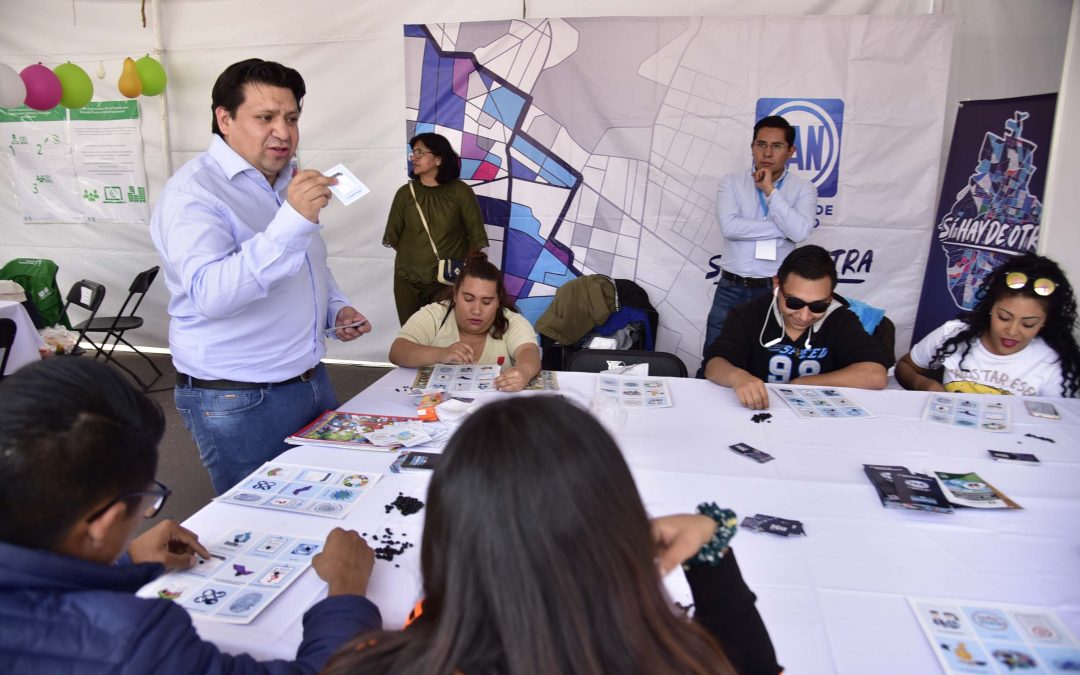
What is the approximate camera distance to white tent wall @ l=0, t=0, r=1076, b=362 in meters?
3.94

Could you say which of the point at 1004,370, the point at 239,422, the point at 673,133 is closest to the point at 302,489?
the point at 239,422

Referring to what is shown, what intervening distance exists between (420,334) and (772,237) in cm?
198

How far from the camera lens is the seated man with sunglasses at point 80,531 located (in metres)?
0.73

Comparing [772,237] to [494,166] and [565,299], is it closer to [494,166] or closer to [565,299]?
[565,299]

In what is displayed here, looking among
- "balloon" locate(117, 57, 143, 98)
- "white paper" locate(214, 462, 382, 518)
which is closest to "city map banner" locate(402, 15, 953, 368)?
"balloon" locate(117, 57, 143, 98)

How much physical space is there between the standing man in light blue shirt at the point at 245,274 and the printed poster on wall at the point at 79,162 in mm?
4045

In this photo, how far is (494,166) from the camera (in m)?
4.40

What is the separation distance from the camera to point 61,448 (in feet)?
2.52

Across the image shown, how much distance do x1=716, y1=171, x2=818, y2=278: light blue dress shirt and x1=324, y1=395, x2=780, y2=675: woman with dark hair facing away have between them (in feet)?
10.0

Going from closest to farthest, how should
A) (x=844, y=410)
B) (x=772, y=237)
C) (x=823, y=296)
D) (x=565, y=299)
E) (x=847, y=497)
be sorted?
(x=847, y=497) < (x=844, y=410) < (x=823, y=296) < (x=772, y=237) < (x=565, y=299)

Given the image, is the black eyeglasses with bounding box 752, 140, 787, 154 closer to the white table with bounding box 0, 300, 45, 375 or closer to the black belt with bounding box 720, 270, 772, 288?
the black belt with bounding box 720, 270, 772, 288

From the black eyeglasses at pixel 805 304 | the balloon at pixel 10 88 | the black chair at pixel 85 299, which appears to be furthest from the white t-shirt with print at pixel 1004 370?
the balloon at pixel 10 88

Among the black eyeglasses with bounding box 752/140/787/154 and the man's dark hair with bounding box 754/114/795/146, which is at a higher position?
the man's dark hair with bounding box 754/114/795/146

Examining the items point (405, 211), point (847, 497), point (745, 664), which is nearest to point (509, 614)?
point (745, 664)
